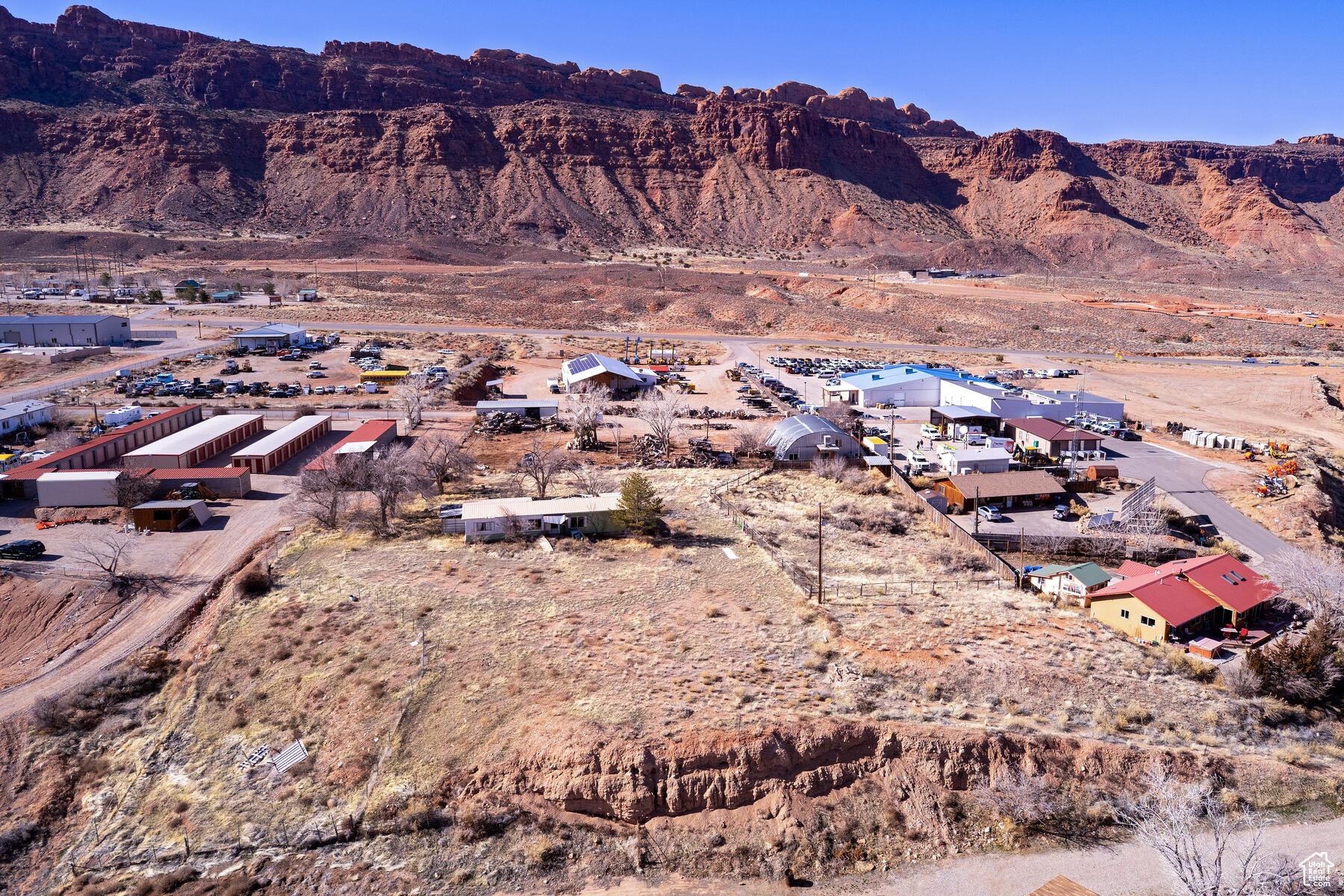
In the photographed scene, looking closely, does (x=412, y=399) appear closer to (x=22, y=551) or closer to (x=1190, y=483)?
(x=22, y=551)

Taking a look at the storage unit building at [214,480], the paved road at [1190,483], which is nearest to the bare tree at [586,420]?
the storage unit building at [214,480]

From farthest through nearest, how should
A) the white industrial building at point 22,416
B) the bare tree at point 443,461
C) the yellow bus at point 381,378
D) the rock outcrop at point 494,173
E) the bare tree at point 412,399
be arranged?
the rock outcrop at point 494,173 < the yellow bus at point 381,378 < the bare tree at point 412,399 < the white industrial building at point 22,416 < the bare tree at point 443,461

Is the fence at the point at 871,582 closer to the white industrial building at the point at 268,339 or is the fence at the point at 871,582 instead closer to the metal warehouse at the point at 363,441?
the metal warehouse at the point at 363,441

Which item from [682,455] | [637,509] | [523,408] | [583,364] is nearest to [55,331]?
[583,364]

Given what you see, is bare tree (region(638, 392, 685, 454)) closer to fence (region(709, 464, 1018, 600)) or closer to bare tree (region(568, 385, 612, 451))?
bare tree (region(568, 385, 612, 451))

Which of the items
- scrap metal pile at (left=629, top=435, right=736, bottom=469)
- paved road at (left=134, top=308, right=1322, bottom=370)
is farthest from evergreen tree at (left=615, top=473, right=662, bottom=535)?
paved road at (left=134, top=308, right=1322, bottom=370)

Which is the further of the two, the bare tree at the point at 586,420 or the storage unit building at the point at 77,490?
the bare tree at the point at 586,420
